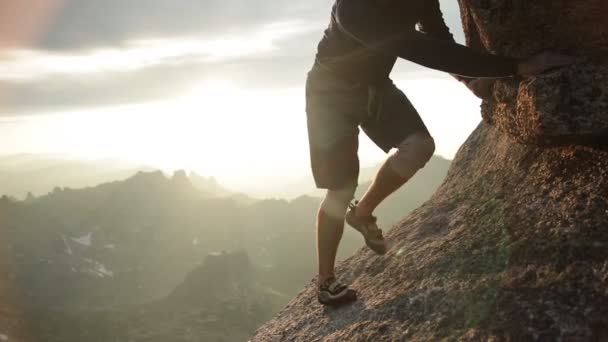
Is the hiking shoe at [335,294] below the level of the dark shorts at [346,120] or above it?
below

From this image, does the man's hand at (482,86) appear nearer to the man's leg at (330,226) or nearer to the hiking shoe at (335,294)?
the man's leg at (330,226)

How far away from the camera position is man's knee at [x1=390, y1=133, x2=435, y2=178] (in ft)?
17.1

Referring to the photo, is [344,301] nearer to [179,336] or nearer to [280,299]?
[179,336]

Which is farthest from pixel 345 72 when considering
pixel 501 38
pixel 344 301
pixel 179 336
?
pixel 179 336

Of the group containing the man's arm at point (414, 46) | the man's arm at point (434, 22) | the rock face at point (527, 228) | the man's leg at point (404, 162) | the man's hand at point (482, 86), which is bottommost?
the rock face at point (527, 228)

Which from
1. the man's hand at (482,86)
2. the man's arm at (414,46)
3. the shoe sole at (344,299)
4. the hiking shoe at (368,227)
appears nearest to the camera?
the man's arm at (414,46)

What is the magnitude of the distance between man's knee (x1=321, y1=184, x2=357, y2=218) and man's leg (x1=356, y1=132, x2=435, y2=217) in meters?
0.28

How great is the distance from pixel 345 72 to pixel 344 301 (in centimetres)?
289

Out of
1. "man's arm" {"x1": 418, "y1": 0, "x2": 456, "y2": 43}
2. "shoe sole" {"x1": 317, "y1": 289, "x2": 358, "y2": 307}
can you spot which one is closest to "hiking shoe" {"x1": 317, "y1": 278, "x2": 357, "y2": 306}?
"shoe sole" {"x1": 317, "y1": 289, "x2": 358, "y2": 307}

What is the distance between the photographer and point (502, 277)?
432 centimetres

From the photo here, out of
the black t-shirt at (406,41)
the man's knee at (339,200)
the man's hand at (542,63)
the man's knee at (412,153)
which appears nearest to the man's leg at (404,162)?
the man's knee at (412,153)

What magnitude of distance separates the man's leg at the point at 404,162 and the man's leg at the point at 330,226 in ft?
1.23

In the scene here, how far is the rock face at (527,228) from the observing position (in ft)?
12.6

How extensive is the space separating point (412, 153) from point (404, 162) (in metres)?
0.13
